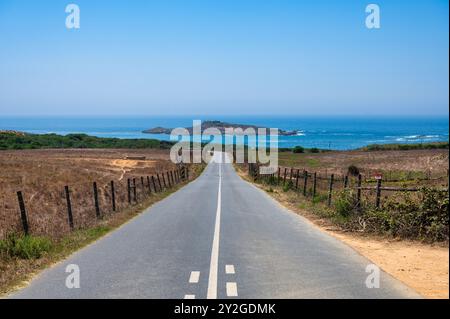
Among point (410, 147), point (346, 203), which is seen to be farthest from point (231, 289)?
point (410, 147)

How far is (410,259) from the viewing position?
1109cm

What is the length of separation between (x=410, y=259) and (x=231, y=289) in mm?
4807

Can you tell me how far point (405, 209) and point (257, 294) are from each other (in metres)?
7.30

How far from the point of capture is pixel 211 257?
10.9 metres

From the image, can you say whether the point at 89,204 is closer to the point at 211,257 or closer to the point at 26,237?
the point at 26,237

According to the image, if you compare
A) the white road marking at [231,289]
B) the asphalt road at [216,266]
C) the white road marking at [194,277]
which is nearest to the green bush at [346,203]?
the asphalt road at [216,266]

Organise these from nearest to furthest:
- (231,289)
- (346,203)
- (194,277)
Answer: (231,289)
(194,277)
(346,203)

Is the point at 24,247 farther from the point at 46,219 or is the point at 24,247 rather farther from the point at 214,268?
the point at 46,219

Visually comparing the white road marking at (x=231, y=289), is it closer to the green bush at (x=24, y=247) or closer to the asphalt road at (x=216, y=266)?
the asphalt road at (x=216, y=266)

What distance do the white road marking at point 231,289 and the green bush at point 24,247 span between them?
16.5ft

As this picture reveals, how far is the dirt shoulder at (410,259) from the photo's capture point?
28.8 ft

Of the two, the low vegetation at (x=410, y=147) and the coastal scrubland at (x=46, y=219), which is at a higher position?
the coastal scrubland at (x=46, y=219)

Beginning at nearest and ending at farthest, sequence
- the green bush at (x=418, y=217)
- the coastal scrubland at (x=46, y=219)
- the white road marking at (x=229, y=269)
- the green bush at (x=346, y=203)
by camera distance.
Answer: the white road marking at (x=229, y=269), the coastal scrubland at (x=46, y=219), the green bush at (x=418, y=217), the green bush at (x=346, y=203)
